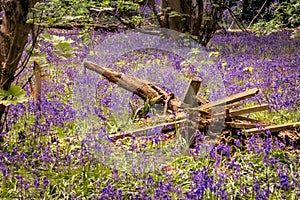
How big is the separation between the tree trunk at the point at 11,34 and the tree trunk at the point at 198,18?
5458 mm

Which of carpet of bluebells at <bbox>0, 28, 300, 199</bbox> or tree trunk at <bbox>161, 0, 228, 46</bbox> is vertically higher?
tree trunk at <bbox>161, 0, 228, 46</bbox>

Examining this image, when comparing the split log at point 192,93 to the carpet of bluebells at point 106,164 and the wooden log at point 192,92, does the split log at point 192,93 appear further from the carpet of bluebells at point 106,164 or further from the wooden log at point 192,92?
the carpet of bluebells at point 106,164

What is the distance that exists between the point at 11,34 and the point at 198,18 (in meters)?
6.08

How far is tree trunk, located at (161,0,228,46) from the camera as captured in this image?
8.35 metres

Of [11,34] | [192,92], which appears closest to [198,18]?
[192,92]

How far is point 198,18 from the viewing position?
27.7ft

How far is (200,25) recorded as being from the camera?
27.7ft

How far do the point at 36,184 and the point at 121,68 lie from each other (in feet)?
12.5

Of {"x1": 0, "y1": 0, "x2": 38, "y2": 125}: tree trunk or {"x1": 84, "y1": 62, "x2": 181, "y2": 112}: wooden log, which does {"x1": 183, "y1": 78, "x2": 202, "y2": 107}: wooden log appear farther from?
{"x1": 0, "y1": 0, "x2": 38, "y2": 125}: tree trunk

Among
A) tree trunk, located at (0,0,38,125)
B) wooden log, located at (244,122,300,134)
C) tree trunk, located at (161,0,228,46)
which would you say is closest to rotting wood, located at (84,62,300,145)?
wooden log, located at (244,122,300,134)

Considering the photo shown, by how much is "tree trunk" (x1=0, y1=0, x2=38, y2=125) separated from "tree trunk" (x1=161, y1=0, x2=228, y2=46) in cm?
546

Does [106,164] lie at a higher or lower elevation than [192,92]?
lower

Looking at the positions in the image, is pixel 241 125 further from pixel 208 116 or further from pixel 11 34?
pixel 11 34

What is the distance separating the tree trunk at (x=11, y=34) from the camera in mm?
2658
